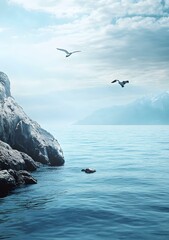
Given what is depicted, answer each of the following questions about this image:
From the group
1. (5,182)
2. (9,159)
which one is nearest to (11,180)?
(5,182)

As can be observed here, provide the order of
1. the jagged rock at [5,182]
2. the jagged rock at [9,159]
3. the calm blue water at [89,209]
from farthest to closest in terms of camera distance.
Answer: the jagged rock at [9,159] → the jagged rock at [5,182] → the calm blue water at [89,209]

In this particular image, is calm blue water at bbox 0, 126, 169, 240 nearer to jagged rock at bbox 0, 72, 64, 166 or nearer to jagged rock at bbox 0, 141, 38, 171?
jagged rock at bbox 0, 141, 38, 171

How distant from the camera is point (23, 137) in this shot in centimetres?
4459

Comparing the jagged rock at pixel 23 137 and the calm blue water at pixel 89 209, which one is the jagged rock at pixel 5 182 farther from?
the jagged rock at pixel 23 137

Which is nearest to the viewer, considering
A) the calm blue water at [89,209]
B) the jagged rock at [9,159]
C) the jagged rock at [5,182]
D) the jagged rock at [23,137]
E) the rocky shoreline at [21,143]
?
the calm blue water at [89,209]

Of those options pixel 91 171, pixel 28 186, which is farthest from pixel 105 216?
pixel 91 171

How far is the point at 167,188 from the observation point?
30.2 meters

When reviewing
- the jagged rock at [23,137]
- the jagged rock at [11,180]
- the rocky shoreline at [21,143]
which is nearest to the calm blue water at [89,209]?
the jagged rock at [11,180]

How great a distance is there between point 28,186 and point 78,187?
5.28 m

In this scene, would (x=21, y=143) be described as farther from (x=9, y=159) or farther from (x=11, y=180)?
(x=11, y=180)

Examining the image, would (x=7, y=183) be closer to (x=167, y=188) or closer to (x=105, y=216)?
(x=105, y=216)

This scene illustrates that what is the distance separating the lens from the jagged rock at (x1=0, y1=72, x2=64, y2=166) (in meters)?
42.7

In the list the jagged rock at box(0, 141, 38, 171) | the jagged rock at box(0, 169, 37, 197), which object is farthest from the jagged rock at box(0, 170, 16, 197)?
the jagged rock at box(0, 141, 38, 171)

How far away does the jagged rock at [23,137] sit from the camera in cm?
4272
